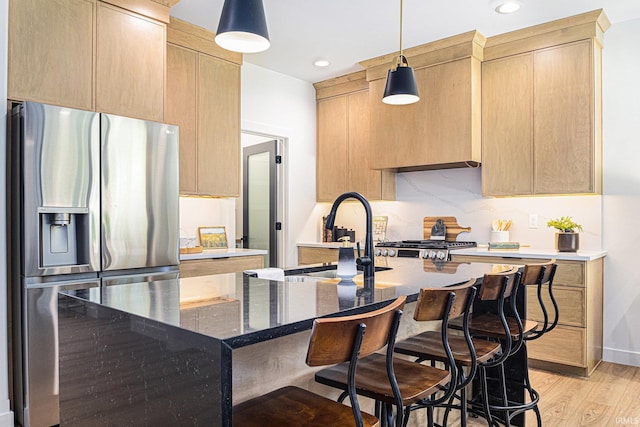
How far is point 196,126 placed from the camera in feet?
13.0

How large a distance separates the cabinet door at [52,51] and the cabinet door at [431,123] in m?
2.72

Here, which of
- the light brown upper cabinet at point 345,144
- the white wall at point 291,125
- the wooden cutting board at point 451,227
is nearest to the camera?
the wooden cutting board at point 451,227

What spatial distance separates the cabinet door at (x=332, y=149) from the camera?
5234 millimetres

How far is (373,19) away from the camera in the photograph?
12.4 ft

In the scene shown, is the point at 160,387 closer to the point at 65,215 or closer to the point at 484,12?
the point at 65,215

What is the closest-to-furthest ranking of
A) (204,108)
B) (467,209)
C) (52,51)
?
1. (52,51)
2. (204,108)
3. (467,209)

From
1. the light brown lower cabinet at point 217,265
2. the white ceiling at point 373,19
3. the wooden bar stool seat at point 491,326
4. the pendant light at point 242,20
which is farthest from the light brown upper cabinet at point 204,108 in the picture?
the wooden bar stool seat at point 491,326

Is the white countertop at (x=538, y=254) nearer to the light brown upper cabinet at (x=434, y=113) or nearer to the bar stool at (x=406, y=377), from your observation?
the light brown upper cabinet at (x=434, y=113)

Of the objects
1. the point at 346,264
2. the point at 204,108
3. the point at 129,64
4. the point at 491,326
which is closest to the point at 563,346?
the point at 491,326

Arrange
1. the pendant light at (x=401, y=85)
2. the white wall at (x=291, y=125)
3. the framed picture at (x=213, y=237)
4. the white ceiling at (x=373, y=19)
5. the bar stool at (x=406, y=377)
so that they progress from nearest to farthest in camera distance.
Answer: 1. the bar stool at (x=406, y=377)
2. the pendant light at (x=401, y=85)
3. the white ceiling at (x=373, y=19)
4. the framed picture at (x=213, y=237)
5. the white wall at (x=291, y=125)

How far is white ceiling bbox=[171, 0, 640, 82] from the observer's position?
3496 mm

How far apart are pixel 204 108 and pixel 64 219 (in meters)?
1.76

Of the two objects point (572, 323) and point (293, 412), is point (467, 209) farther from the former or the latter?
point (293, 412)

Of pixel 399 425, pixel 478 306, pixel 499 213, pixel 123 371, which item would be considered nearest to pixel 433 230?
pixel 499 213
